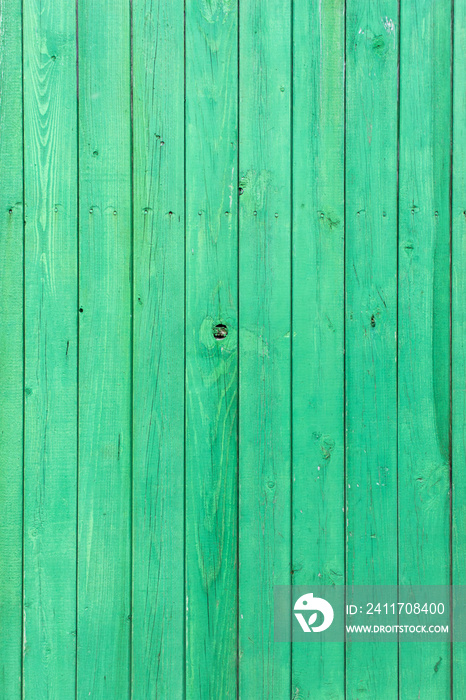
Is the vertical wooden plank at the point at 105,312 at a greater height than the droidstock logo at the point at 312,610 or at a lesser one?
greater

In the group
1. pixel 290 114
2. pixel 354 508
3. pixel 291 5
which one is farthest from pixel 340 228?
pixel 354 508

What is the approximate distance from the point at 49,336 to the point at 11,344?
10cm

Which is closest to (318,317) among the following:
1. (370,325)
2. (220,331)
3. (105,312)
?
(370,325)

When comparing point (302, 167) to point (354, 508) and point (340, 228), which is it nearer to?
point (340, 228)

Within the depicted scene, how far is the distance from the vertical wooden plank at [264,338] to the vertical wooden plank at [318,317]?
3 cm

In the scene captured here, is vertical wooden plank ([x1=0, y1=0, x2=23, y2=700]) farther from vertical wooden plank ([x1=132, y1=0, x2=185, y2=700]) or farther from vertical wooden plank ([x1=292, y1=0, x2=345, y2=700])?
vertical wooden plank ([x1=292, y1=0, x2=345, y2=700])

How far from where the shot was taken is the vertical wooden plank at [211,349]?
4.60 feet

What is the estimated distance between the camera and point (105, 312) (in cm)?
141

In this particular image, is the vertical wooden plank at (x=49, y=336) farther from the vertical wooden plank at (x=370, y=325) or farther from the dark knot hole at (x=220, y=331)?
the vertical wooden plank at (x=370, y=325)

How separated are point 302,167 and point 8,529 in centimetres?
118

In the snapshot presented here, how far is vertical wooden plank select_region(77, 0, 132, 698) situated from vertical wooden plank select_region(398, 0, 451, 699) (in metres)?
0.70

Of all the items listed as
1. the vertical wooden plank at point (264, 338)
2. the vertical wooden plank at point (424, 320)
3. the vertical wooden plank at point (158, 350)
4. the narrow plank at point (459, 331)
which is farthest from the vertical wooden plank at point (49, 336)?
the narrow plank at point (459, 331)

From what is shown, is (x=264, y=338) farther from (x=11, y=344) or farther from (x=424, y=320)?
(x=11, y=344)

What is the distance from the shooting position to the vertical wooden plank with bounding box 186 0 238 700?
1.40 m
